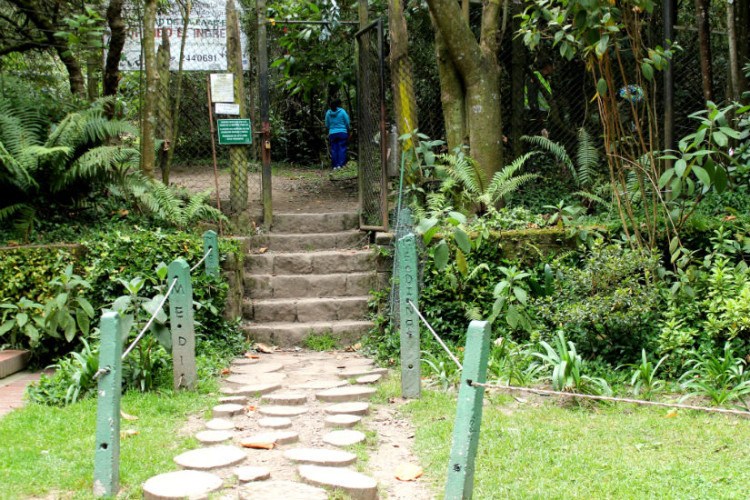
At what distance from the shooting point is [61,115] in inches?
372

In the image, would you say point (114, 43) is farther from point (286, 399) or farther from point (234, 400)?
point (286, 399)

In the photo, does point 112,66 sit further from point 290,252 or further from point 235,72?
point 290,252

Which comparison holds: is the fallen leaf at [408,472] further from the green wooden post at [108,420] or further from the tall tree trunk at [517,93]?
the tall tree trunk at [517,93]

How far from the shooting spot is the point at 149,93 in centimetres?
900

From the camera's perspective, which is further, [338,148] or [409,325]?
[338,148]

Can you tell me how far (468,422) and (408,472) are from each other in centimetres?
88

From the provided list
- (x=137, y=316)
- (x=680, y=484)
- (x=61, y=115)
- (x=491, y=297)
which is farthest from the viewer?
(x=61, y=115)

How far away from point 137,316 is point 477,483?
10.3ft

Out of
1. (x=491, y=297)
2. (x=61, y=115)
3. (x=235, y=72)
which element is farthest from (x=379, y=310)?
(x=61, y=115)

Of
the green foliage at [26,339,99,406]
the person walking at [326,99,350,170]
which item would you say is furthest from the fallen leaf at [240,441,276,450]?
the person walking at [326,99,350,170]

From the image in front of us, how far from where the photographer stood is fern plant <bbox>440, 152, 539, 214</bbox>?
822 cm

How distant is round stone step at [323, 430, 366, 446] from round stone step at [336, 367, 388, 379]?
160 cm

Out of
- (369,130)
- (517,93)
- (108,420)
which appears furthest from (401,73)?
(108,420)

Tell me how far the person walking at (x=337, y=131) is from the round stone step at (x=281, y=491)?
10108 mm
